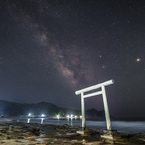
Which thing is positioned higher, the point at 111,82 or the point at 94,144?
the point at 111,82

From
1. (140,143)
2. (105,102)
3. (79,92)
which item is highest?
(79,92)

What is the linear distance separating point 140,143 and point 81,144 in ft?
15.7

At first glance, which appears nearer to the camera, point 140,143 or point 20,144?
point 20,144

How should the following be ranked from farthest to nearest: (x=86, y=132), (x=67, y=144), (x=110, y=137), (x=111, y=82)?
(x=86, y=132) → (x=111, y=82) → (x=110, y=137) → (x=67, y=144)

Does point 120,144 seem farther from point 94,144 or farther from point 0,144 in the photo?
point 0,144

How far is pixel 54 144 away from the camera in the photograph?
19.9 ft

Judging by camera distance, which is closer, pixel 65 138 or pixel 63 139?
pixel 63 139

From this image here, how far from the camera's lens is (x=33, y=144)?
595cm

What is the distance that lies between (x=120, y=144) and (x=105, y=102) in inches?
127

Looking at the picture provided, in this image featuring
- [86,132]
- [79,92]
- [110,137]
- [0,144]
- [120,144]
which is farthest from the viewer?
[79,92]

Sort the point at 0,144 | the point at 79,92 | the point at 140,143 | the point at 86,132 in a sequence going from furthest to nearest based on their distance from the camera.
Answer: the point at 79,92 → the point at 86,132 → the point at 140,143 → the point at 0,144

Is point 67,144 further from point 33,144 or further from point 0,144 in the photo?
point 0,144

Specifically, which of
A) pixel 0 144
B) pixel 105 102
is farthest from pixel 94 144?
→ pixel 0 144

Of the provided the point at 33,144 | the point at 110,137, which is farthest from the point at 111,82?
the point at 33,144
